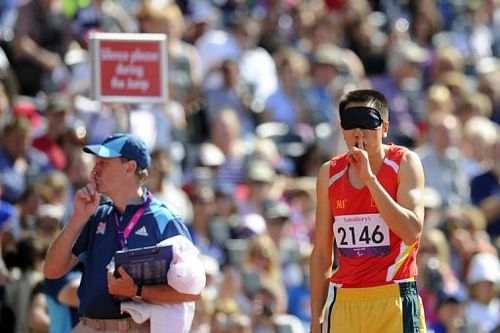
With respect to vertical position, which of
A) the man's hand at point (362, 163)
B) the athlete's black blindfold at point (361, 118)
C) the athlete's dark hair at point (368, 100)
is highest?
the athlete's dark hair at point (368, 100)

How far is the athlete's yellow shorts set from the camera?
835cm

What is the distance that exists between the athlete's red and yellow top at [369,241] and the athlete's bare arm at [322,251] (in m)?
0.12

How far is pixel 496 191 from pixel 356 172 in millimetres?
8501

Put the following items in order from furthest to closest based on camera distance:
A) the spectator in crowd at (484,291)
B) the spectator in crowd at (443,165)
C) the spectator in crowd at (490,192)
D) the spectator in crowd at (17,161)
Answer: the spectator in crowd at (443,165) < the spectator in crowd at (490,192) < the spectator in crowd at (484,291) < the spectator in crowd at (17,161)

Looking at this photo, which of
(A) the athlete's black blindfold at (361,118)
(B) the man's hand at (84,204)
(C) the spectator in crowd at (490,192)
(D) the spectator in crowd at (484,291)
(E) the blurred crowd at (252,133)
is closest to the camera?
(A) the athlete's black blindfold at (361,118)

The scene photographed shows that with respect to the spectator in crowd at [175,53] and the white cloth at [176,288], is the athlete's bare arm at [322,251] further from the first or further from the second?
the spectator in crowd at [175,53]

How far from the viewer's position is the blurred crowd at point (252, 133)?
12945 millimetres

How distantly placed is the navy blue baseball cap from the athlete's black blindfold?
117 cm

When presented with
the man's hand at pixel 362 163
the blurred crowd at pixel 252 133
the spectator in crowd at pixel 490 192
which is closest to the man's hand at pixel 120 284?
the man's hand at pixel 362 163

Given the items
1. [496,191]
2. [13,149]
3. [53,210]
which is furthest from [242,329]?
[496,191]

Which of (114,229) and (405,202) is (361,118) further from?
(114,229)

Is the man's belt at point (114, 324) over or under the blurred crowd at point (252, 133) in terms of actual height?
under

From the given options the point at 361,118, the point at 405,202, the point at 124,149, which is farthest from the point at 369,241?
the point at 124,149

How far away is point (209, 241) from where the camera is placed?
1418 centimetres
